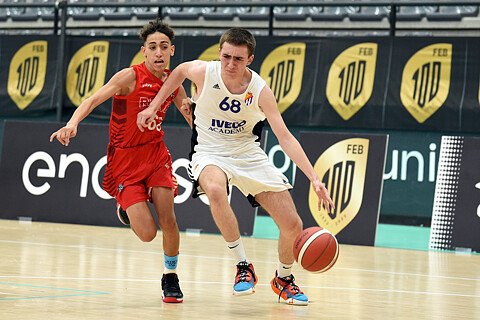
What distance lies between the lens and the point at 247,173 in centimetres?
549

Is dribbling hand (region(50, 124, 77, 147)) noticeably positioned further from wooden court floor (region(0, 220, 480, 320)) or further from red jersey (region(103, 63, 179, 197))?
wooden court floor (region(0, 220, 480, 320))

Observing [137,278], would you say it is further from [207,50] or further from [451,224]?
[207,50]

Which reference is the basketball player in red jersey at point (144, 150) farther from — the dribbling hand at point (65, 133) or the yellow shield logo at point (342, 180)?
the yellow shield logo at point (342, 180)

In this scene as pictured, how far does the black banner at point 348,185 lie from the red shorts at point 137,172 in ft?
14.4

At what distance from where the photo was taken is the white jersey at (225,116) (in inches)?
216

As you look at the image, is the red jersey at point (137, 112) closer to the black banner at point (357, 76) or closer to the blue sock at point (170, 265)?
the blue sock at point (170, 265)

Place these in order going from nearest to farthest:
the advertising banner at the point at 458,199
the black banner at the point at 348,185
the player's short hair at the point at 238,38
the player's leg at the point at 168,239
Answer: the player's short hair at the point at 238,38
the player's leg at the point at 168,239
the advertising banner at the point at 458,199
the black banner at the point at 348,185

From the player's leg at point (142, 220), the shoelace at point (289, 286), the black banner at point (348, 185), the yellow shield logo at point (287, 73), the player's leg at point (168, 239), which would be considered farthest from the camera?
the yellow shield logo at point (287, 73)

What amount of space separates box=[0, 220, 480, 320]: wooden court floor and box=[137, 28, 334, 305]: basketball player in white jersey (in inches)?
17.3

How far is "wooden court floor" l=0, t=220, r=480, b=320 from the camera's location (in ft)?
16.4

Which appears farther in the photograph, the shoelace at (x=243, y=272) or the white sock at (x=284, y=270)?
the white sock at (x=284, y=270)

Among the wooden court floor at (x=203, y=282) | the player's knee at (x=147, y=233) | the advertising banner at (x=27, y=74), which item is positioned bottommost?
the wooden court floor at (x=203, y=282)

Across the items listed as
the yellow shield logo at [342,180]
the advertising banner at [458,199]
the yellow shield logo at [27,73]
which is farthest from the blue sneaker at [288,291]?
the yellow shield logo at [27,73]

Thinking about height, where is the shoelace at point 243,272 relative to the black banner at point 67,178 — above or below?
below
